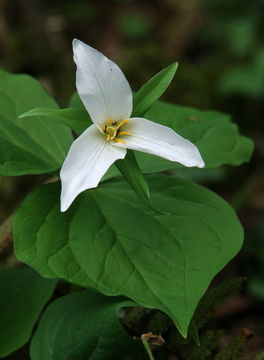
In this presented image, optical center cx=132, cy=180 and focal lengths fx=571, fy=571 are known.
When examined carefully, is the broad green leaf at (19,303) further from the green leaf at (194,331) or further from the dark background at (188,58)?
the dark background at (188,58)

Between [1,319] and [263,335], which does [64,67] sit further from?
[1,319]

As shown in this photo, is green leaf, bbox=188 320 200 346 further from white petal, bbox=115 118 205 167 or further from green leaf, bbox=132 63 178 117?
green leaf, bbox=132 63 178 117

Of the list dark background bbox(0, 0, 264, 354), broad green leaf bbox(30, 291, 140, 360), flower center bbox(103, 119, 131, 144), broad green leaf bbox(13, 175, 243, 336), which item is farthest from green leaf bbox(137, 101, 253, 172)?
dark background bbox(0, 0, 264, 354)

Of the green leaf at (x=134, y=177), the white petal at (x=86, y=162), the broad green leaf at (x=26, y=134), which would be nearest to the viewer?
the white petal at (x=86, y=162)

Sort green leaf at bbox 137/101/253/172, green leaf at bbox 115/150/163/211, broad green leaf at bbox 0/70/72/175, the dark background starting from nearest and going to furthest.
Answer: green leaf at bbox 115/150/163/211
broad green leaf at bbox 0/70/72/175
green leaf at bbox 137/101/253/172
the dark background

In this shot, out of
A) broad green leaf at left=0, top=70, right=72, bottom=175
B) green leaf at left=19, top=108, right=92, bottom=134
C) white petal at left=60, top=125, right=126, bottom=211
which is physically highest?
green leaf at left=19, top=108, right=92, bottom=134

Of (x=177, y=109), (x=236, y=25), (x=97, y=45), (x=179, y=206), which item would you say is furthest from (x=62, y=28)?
(x=179, y=206)

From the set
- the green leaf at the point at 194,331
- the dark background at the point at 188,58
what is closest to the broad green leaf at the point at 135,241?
the green leaf at the point at 194,331
